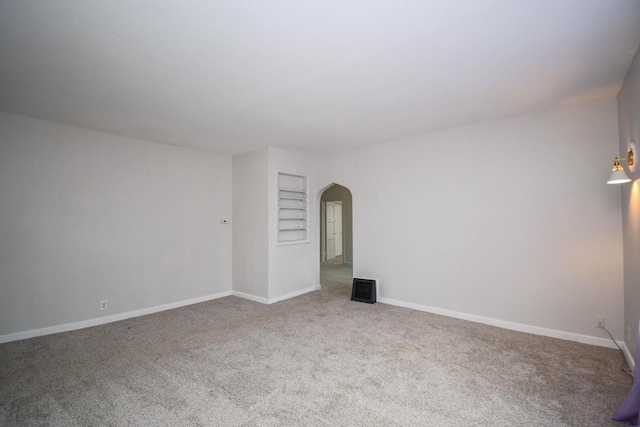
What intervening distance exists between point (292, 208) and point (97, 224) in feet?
9.23

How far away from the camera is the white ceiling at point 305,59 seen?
177cm

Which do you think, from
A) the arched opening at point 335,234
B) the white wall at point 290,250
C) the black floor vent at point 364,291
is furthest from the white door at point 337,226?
the black floor vent at point 364,291

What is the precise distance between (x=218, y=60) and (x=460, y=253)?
3.58 metres

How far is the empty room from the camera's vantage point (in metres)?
2.01

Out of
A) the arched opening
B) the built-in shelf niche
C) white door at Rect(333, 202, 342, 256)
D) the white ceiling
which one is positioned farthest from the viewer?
white door at Rect(333, 202, 342, 256)

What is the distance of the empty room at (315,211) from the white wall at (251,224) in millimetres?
36

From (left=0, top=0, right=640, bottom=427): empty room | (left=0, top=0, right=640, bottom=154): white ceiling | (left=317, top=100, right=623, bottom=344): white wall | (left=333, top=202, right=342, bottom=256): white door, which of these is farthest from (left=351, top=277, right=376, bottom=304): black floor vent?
(left=333, top=202, right=342, bottom=256): white door

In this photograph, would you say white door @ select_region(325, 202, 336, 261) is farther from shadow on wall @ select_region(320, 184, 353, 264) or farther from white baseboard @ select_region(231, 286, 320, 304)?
white baseboard @ select_region(231, 286, 320, 304)

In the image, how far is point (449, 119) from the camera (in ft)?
12.2

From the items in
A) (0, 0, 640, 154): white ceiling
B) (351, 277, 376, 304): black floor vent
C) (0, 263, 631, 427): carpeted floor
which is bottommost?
(0, 263, 631, 427): carpeted floor

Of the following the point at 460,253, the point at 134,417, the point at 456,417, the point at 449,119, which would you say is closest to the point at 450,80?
the point at 449,119

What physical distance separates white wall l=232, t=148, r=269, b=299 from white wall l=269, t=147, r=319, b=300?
0.10 metres

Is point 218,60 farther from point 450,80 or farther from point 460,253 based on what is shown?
point 460,253

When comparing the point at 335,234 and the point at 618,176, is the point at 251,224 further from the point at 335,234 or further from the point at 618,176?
the point at 335,234
